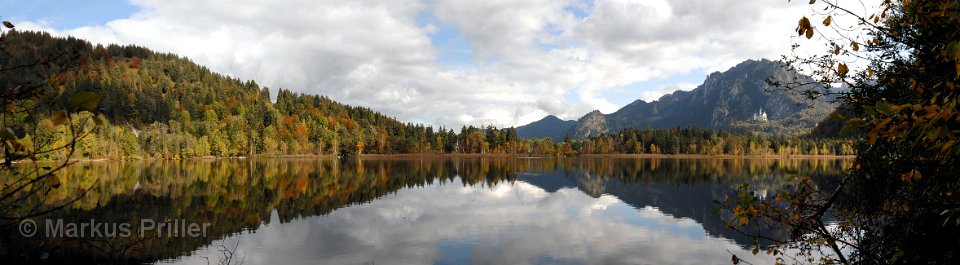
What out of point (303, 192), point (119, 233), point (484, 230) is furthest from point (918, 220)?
point (303, 192)

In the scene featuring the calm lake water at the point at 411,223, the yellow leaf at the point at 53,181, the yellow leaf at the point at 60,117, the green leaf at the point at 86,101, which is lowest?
the calm lake water at the point at 411,223

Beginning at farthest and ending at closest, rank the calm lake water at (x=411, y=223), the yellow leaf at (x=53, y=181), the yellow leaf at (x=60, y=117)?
the calm lake water at (x=411, y=223), the yellow leaf at (x=53, y=181), the yellow leaf at (x=60, y=117)

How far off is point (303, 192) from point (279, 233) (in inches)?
1244

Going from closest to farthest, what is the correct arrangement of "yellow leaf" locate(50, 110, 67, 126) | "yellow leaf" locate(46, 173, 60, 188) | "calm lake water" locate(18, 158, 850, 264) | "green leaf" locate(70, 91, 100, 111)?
"green leaf" locate(70, 91, 100, 111), "yellow leaf" locate(50, 110, 67, 126), "yellow leaf" locate(46, 173, 60, 188), "calm lake water" locate(18, 158, 850, 264)

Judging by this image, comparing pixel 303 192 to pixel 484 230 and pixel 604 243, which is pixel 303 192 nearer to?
pixel 484 230

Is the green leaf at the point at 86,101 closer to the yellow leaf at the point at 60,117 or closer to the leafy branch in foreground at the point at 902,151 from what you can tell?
the yellow leaf at the point at 60,117

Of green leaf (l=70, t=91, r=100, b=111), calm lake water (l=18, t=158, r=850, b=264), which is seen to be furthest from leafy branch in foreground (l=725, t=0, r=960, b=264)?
green leaf (l=70, t=91, r=100, b=111)

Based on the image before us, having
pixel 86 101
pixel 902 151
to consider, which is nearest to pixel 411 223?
pixel 902 151

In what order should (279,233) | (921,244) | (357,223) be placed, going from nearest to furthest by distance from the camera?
1. (921,244)
2. (279,233)
3. (357,223)

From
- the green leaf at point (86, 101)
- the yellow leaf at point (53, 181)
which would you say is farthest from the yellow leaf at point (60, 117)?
the yellow leaf at point (53, 181)

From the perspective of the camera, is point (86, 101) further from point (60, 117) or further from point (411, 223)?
point (411, 223)

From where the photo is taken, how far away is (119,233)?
37688 mm

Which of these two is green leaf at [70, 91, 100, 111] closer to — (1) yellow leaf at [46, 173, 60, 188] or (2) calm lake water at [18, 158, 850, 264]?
(1) yellow leaf at [46, 173, 60, 188]

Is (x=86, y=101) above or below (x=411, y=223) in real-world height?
above
